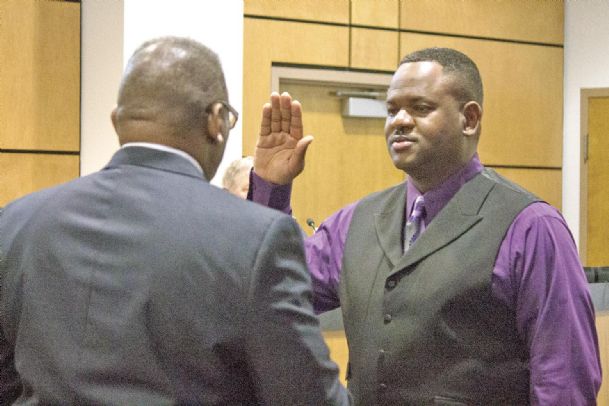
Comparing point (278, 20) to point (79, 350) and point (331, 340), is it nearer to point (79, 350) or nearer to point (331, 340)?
point (331, 340)

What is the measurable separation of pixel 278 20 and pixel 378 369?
10.5ft

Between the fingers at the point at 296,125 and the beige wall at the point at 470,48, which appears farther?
the beige wall at the point at 470,48

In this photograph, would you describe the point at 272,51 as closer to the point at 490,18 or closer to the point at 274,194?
the point at 490,18

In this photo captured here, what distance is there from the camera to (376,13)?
4742 mm

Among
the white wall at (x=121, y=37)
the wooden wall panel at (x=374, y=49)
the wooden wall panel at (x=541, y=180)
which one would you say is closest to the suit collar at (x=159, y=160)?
the white wall at (x=121, y=37)

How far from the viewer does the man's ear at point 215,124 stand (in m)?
1.13

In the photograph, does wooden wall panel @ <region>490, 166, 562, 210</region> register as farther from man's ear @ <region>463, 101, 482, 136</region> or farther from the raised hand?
the raised hand

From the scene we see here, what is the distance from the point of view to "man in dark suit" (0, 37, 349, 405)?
1.03 meters

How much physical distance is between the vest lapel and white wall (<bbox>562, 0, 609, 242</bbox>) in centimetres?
379

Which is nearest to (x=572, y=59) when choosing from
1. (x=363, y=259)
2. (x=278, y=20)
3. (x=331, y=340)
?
(x=278, y=20)

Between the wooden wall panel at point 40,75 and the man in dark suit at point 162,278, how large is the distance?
9.27ft

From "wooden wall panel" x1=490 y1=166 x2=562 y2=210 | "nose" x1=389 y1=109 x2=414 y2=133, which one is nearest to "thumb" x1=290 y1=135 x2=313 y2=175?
"nose" x1=389 y1=109 x2=414 y2=133

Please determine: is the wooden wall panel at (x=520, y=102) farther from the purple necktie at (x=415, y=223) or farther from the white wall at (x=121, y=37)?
the purple necktie at (x=415, y=223)

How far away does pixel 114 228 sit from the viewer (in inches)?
41.7
